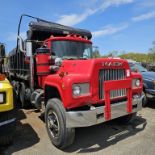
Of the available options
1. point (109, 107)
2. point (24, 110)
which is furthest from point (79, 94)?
point (24, 110)

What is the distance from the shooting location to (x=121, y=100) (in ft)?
16.1

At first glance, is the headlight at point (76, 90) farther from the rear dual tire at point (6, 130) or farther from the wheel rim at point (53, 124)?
the rear dual tire at point (6, 130)

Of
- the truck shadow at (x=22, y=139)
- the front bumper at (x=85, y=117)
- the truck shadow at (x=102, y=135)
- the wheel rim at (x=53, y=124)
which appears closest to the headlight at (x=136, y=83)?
the truck shadow at (x=102, y=135)

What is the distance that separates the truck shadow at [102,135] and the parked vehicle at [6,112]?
122 cm

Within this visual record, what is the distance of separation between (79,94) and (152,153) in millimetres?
1778

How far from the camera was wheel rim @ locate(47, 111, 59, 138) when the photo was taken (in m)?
4.66

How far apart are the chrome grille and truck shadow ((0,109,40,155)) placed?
1.89 m

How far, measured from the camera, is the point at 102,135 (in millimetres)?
5316

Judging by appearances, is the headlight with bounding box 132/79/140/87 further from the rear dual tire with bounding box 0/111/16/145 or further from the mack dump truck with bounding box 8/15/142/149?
the rear dual tire with bounding box 0/111/16/145

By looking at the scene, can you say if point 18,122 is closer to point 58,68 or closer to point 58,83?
point 58,68

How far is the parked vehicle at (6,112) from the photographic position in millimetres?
4029

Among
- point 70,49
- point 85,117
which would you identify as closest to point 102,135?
point 85,117

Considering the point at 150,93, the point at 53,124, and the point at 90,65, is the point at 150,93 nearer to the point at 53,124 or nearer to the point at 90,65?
the point at 90,65

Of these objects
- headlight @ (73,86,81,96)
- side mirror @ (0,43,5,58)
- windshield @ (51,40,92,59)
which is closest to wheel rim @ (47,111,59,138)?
headlight @ (73,86,81,96)
